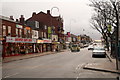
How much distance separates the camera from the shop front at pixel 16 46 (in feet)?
116

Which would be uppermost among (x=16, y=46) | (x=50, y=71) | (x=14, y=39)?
(x=14, y=39)

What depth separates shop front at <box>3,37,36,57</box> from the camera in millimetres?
35259

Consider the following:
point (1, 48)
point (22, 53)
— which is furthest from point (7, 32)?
point (22, 53)

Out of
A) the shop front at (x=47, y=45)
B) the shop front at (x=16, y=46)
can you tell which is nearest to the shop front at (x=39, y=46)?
the shop front at (x=47, y=45)

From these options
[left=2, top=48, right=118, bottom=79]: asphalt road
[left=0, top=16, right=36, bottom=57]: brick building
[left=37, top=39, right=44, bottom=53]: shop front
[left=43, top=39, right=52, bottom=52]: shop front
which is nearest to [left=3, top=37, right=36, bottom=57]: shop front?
[left=0, top=16, right=36, bottom=57]: brick building

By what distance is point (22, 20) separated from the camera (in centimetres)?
6681

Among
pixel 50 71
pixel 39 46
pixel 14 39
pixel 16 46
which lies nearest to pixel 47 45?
pixel 39 46

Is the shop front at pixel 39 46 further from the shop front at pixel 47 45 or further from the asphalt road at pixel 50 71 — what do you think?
the asphalt road at pixel 50 71

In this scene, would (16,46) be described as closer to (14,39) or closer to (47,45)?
(14,39)

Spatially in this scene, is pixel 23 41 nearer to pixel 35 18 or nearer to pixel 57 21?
pixel 35 18

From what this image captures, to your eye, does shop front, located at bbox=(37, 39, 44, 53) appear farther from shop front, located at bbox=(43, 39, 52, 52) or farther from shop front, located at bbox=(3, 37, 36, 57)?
shop front, located at bbox=(3, 37, 36, 57)

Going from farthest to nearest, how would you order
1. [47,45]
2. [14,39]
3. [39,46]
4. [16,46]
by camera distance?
[47,45] < [39,46] < [16,46] < [14,39]

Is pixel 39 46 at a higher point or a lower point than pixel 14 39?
lower

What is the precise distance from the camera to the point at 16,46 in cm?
3950
